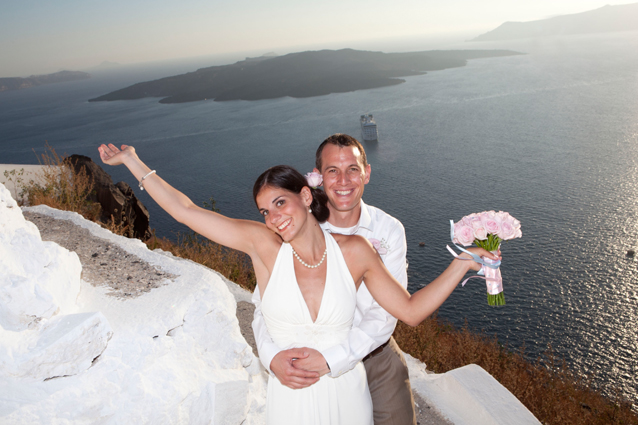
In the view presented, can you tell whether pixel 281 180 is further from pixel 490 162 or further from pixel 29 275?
pixel 490 162

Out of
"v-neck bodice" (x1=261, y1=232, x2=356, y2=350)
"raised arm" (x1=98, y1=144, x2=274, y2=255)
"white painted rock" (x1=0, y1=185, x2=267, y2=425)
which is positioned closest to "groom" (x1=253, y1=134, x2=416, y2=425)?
"v-neck bodice" (x1=261, y1=232, x2=356, y2=350)

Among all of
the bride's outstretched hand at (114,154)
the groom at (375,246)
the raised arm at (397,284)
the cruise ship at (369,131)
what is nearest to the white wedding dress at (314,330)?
the raised arm at (397,284)

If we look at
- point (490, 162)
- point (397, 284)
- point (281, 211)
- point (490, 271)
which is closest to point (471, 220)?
point (490, 271)

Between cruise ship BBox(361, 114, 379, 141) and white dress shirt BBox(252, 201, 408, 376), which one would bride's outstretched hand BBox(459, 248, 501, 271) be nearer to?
white dress shirt BBox(252, 201, 408, 376)

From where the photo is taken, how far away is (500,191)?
44062 millimetres

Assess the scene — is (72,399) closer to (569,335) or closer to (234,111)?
(569,335)

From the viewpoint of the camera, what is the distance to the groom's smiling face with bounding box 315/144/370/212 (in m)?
3.60

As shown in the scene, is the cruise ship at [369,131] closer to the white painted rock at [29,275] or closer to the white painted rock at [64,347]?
the white painted rock at [29,275]

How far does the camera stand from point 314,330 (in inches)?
110

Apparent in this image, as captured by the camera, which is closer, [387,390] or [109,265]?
[387,390]

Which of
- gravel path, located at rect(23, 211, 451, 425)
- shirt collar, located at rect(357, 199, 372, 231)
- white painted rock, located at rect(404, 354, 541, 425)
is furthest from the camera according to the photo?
white painted rock, located at rect(404, 354, 541, 425)

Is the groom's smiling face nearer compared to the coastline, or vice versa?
the groom's smiling face

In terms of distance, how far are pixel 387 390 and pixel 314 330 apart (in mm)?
1320

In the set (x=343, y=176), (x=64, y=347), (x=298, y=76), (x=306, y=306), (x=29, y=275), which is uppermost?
(x=298, y=76)
